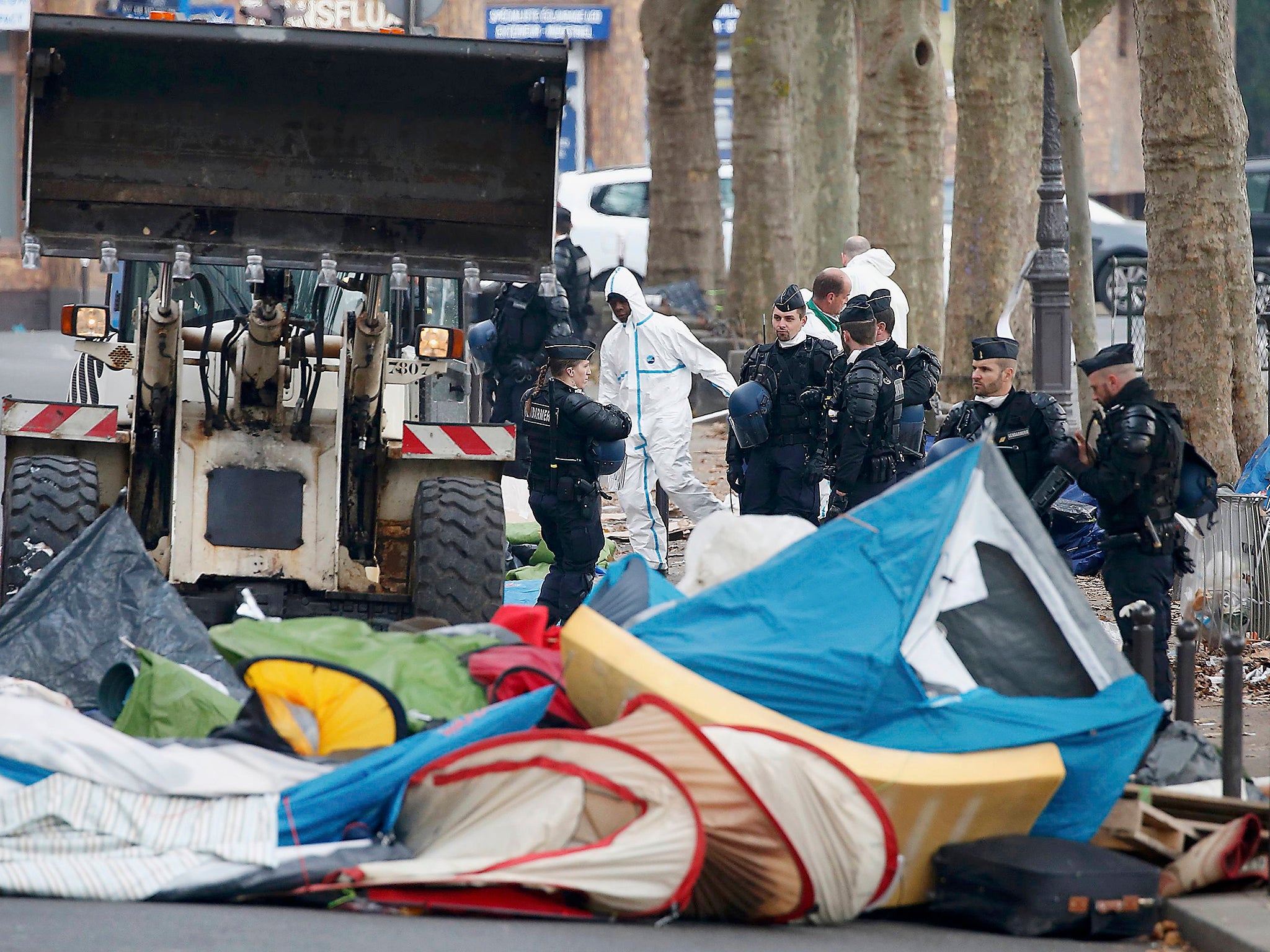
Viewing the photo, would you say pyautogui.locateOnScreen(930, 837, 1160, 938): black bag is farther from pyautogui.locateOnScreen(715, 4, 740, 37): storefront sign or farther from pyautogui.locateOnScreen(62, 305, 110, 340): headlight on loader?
pyautogui.locateOnScreen(715, 4, 740, 37): storefront sign

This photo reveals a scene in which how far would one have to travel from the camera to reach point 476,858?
551 centimetres

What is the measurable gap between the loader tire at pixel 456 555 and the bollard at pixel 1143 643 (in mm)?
2729

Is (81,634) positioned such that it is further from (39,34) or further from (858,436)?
(858,436)

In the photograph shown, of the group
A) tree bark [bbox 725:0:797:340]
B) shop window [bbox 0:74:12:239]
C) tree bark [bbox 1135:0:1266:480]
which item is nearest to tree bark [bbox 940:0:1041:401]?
tree bark [bbox 1135:0:1266:480]

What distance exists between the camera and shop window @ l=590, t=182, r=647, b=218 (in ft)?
81.1

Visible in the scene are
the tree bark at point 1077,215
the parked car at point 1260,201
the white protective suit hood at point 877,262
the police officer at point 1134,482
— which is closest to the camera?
the police officer at point 1134,482

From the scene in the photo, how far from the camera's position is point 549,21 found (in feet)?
122

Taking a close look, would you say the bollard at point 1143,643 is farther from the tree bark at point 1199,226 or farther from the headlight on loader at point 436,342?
the tree bark at point 1199,226

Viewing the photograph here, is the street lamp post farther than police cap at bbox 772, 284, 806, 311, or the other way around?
the street lamp post

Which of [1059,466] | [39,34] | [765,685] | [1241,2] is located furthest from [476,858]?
[1241,2]

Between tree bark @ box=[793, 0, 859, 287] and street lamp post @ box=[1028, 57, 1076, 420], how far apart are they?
283 inches

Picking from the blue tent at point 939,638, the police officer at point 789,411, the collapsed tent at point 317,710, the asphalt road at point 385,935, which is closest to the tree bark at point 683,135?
the police officer at point 789,411

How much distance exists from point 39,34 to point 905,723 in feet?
15.3

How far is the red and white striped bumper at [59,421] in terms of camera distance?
8523mm
